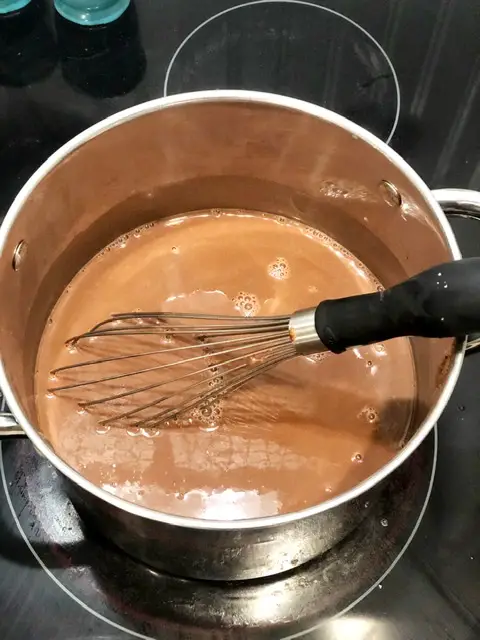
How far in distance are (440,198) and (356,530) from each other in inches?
13.1

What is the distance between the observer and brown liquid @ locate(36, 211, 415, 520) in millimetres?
769

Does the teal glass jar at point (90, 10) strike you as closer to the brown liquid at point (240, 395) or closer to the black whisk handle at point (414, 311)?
the brown liquid at point (240, 395)

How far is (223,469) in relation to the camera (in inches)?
30.5

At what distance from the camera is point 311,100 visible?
0.93 meters

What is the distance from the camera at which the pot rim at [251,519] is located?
20.5 inches

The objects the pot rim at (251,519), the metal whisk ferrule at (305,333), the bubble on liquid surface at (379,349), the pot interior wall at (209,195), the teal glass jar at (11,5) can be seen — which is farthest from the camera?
the teal glass jar at (11,5)

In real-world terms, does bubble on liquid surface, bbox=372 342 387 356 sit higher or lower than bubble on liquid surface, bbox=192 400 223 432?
higher

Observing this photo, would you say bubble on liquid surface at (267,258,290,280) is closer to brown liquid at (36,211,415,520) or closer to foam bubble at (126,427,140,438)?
brown liquid at (36,211,415,520)

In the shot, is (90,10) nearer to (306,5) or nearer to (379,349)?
(306,5)

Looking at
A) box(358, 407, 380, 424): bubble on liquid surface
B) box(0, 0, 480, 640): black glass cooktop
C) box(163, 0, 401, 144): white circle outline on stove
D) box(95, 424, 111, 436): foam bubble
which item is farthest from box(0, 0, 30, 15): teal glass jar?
box(358, 407, 380, 424): bubble on liquid surface

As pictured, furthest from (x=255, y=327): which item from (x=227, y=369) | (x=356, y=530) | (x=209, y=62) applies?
(x=209, y=62)

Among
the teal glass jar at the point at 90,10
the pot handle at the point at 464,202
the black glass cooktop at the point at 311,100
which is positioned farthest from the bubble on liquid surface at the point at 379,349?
the teal glass jar at the point at 90,10

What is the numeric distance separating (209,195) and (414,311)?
435mm

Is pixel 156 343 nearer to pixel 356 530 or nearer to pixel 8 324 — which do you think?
pixel 8 324
